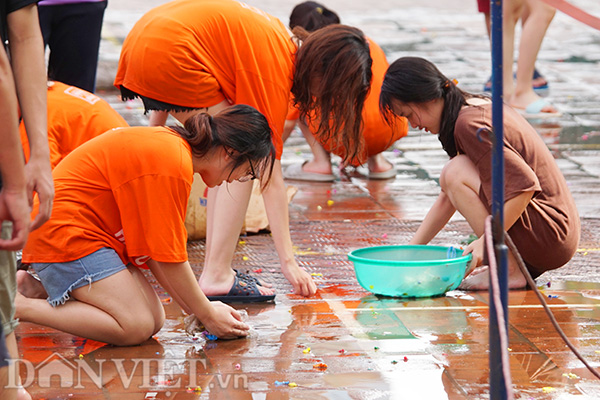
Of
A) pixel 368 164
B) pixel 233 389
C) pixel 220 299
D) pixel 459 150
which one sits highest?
pixel 459 150

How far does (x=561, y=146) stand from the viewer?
588 cm

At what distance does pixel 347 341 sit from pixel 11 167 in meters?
1.48

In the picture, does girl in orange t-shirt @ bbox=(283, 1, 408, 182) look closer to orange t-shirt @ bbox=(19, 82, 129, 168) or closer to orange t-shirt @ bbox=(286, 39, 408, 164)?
orange t-shirt @ bbox=(286, 39, 408, 164)

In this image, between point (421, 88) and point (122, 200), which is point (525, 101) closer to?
point (421, 88)

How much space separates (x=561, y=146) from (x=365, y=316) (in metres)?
3.28

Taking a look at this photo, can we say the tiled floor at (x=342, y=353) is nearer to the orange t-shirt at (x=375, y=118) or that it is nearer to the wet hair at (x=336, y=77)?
the wet hair at (x=336, y=77)

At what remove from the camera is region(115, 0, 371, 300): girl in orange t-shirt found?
3.28 metres

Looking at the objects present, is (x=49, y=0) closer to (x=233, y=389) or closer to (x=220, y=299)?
(x=220, y=299)

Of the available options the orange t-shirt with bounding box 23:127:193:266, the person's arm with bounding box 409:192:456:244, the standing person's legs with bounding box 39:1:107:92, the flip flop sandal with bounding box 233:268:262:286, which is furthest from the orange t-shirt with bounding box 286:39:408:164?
the orange t-shirt with bounding box 23:127:193:266

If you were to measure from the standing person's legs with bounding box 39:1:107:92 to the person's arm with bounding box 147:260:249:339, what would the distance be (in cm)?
185

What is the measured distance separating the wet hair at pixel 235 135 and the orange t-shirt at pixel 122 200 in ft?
0.19

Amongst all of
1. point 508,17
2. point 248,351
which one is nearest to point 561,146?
point 508,17

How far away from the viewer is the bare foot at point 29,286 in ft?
9.98

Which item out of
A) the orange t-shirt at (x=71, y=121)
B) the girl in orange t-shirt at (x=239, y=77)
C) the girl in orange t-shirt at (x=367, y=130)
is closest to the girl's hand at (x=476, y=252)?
the girl in orange t-shirt at (x=239, y=77)
